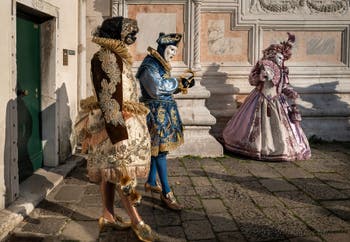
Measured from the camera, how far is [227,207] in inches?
160

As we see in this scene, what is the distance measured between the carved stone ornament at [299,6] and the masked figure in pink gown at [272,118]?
1.53 m

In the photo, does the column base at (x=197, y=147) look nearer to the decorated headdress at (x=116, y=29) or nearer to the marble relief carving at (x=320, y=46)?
the marble relief carving at (x=320, y=46)

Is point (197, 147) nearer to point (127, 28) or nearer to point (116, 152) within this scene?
point (116, 152)

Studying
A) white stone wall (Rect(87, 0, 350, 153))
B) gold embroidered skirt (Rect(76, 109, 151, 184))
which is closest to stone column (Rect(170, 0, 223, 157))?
white stone wall (Rect(87, 0, 350, 153))

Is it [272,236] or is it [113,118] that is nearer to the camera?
[113,118]

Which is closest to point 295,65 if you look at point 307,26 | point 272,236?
point 307,26

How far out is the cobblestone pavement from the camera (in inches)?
133

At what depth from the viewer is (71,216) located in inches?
150

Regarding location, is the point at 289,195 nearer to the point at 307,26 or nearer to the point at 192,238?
the point at 192,238

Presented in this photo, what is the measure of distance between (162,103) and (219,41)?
12.7 feet

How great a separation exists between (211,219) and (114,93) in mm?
1648

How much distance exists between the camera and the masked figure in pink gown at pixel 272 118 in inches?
237

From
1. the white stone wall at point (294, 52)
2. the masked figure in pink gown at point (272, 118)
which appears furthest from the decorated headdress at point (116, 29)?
the white stone wall at point (294, 52)

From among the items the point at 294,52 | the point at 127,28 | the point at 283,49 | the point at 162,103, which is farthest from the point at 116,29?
the point at 294,52
